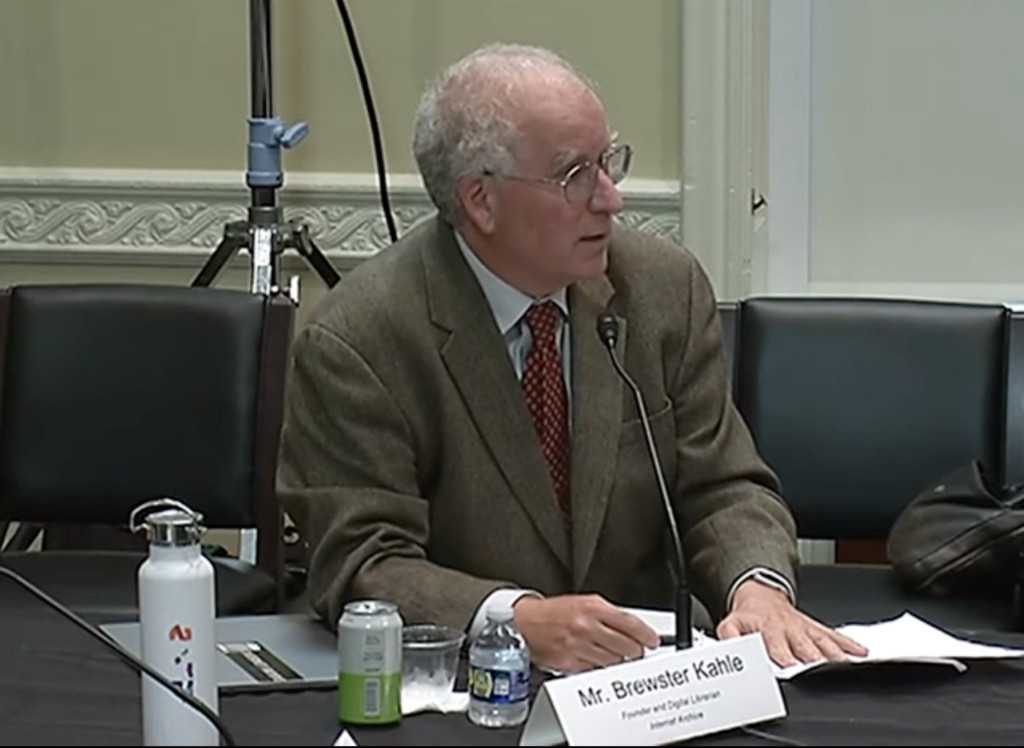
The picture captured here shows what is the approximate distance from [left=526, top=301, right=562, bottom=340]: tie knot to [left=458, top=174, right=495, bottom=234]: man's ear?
11 cm

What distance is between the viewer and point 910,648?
1.61 meters

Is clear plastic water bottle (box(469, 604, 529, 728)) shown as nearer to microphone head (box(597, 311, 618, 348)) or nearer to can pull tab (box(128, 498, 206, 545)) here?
can pull tab (box(128, 498, 206, 545))

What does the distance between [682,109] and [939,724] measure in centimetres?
192

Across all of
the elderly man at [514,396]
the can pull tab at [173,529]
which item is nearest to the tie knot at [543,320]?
the elderly man at [514,396]

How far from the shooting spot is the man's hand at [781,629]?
1.63m

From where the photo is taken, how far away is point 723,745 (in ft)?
4.57

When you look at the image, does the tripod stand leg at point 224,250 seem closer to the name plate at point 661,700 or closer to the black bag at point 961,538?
the black bag at point 961,538

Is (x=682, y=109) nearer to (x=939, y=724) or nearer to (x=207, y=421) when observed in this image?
(x=207, y=421)

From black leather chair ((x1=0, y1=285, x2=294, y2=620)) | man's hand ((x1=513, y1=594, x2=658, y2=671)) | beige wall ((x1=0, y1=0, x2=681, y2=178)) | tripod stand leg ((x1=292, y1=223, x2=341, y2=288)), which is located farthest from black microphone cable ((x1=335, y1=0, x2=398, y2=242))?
man's hand ((x1=513, y1=594, x2=658, y2=671))

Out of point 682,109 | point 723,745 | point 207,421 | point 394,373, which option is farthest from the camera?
point 682,109

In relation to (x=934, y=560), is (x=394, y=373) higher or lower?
higher

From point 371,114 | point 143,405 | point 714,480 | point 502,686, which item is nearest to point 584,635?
point 502,686

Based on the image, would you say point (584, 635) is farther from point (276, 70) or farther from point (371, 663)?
point (276, 70)

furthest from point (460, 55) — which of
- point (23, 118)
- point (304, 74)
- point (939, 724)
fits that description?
point (939, 724)
